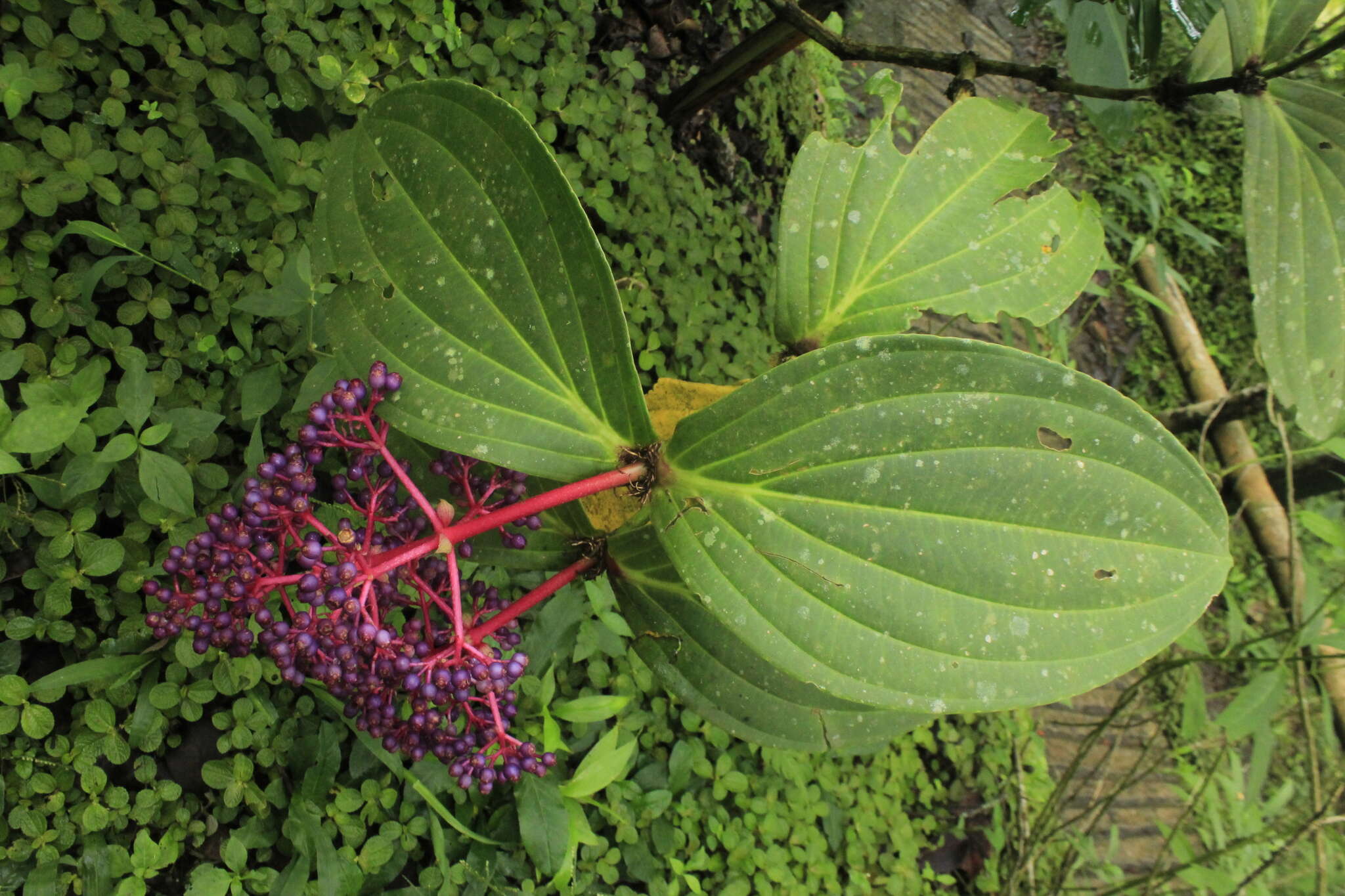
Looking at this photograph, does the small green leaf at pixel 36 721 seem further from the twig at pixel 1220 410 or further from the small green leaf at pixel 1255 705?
the twig at pixel 1220 410

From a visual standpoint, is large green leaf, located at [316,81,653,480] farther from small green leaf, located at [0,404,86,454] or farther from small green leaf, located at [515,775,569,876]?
small green leaf, located at [515,775,569,876]

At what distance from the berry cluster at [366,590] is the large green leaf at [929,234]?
43 centimetres

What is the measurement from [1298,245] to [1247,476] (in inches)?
66.8

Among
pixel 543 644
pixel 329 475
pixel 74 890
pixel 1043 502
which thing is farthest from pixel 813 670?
pixel 74 890

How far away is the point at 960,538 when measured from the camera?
69 cm

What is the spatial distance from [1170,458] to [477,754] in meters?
0.68

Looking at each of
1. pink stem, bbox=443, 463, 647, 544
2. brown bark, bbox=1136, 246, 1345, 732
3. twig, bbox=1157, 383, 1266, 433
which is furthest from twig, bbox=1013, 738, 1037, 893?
pink stem, bbox=443, 463, 647, 544

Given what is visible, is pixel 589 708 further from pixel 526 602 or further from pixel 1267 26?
pixel 1267 26

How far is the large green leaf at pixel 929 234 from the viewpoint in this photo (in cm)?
98

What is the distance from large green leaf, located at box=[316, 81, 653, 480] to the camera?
2.42 feet

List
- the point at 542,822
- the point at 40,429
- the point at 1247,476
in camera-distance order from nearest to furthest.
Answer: the point at 40,429 < the point at 542,822 < the point at 1247,476

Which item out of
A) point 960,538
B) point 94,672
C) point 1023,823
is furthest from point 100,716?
point 1023,823

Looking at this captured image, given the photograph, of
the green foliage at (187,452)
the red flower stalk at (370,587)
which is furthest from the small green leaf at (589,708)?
the red flower stalk at (370,587)

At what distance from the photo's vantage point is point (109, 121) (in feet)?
3.33
